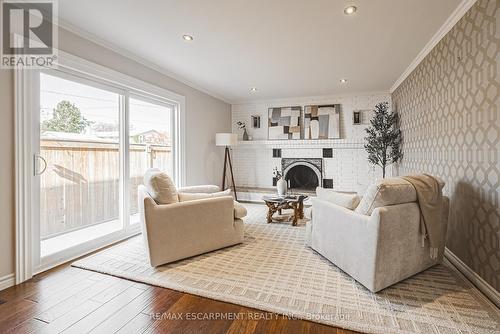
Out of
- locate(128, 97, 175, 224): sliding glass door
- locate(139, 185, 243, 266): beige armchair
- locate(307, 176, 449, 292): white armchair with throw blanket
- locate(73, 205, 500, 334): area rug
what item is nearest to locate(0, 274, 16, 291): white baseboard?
locate(73, 205, 500, 334): area rug

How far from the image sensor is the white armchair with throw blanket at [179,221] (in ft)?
7.65

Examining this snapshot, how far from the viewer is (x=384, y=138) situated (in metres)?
4.57

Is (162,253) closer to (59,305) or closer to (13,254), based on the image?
(59,305)

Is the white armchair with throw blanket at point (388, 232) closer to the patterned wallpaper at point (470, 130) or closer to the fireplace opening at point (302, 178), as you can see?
the patterned wallpaper at point (470, 130)

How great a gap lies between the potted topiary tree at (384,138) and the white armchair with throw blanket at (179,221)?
3397 millimetres

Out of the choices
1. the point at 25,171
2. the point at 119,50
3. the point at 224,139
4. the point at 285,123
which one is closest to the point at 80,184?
the point at 25,171

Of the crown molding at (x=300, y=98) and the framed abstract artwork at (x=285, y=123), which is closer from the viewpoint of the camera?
the crown molding at (x=300, y=98)

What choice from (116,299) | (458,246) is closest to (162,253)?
(116,299)

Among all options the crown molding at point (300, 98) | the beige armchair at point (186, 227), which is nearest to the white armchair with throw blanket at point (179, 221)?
the beige armchair at point (186, 227)

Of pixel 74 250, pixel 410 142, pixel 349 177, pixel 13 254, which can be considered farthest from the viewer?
pixel 349 177

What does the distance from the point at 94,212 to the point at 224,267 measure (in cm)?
182

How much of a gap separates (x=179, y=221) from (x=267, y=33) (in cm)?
222

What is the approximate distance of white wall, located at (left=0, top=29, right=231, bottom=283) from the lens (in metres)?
2.02

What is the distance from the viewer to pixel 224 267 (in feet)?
7.72
